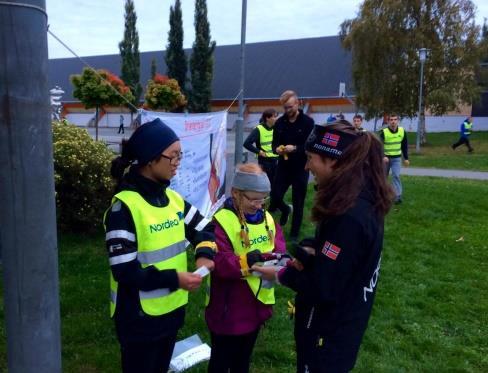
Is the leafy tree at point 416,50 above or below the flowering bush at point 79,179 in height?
above

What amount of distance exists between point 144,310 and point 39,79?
1166 mm

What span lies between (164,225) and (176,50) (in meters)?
53.6

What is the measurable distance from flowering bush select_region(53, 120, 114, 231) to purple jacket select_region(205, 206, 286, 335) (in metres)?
3.81

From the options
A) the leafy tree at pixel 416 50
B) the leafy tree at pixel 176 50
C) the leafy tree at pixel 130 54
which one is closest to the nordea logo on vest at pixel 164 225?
the leafy tree at pixel 416 50

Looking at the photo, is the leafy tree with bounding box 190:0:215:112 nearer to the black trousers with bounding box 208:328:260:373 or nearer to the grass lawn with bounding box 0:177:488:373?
the grass lawn with bounding box 0:177:488:373

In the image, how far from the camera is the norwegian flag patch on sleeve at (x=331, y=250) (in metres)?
1.91

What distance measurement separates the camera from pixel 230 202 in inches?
114

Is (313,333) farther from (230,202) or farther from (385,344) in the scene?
(385,344)

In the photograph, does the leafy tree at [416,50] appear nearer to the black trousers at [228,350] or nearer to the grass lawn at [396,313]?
the grass lawn at [396,313]

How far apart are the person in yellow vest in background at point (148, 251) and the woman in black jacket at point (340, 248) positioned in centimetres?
57

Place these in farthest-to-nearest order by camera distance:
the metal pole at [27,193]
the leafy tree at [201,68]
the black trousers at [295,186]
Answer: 1. the leafy tree at [201,68]
2. the black trousers at [295,186]
3. the metal pole at [27,193]

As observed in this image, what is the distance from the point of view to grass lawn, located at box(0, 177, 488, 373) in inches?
148

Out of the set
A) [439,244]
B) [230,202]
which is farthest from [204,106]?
[230,202]

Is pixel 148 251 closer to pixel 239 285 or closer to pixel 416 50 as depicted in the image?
pixel 239 285
